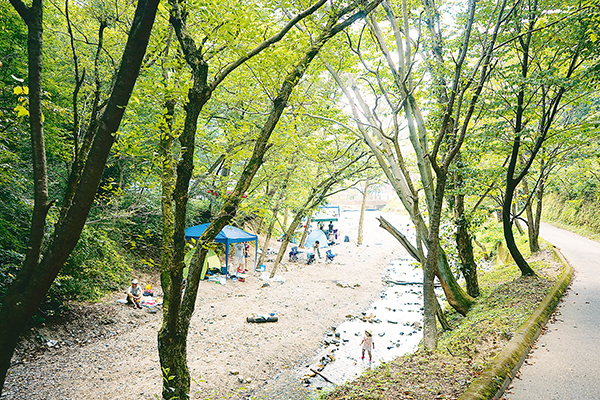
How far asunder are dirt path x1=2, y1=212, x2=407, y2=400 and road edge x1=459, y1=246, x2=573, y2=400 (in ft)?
8.47

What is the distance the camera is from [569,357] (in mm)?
4488

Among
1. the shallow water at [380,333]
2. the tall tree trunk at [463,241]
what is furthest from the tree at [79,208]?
the tall tree trunk at [463,241]

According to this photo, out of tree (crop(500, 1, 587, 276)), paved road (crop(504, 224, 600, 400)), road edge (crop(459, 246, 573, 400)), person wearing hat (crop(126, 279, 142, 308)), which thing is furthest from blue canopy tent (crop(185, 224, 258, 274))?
paved road (crop(504, 224, 600, 400))

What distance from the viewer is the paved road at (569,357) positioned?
365 cm

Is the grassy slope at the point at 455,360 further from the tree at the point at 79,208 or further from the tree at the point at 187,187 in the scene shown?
the tree at the point at 79,208

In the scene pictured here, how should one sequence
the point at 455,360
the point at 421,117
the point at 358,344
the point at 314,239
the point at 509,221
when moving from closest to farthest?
the point at 455,360, the point at 421,117, the point at 358,344, the point at 509,221, the point at 314,239

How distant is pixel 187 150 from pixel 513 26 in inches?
Result: 259

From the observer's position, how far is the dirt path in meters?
5.46

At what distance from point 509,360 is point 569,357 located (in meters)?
1.19

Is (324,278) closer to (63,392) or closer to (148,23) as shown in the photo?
(63,392)

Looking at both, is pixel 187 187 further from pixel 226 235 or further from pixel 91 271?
pixel 226 235

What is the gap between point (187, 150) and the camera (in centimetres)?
325

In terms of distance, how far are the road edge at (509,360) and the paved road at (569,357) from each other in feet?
0.35

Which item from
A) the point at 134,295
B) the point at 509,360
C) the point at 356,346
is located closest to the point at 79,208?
the point at 509,360
